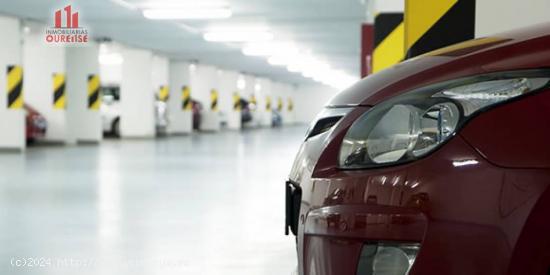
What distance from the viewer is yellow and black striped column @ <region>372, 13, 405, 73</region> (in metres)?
5.38

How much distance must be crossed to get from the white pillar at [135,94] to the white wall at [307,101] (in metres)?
27.3

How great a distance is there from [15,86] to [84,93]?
4.00 metres

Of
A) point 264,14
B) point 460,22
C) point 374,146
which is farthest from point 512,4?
point 264,14

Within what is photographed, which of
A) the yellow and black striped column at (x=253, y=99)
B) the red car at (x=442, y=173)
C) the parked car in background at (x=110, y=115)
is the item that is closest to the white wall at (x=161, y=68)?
the parked car in background at (x=110, y=115)

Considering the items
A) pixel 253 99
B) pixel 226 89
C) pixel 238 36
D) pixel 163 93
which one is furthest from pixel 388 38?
pixel 253 99

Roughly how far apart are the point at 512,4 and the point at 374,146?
4.68 feet

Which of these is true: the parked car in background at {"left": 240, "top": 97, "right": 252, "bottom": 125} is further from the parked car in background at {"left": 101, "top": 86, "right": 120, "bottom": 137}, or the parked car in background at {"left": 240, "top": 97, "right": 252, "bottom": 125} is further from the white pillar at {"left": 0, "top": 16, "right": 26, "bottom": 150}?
the white pillar at {"left": 0, "top": 16, "right": 26, "bottom": 150}

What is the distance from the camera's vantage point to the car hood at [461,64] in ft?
4.85

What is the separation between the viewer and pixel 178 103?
941 inches

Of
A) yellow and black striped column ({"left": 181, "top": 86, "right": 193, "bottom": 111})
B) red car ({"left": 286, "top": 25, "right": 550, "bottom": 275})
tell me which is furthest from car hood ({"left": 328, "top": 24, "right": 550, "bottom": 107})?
yellow and black striped column ({"left": 181, "top": 86, "right": 193, "bottom": 111})

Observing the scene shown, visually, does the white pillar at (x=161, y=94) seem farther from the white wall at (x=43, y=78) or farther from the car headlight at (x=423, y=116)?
the car headlight at (x=423, y=116)

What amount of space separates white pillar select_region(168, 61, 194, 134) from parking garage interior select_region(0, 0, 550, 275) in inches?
2.0

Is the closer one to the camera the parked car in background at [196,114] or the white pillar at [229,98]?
the parked car in background at [196,114]

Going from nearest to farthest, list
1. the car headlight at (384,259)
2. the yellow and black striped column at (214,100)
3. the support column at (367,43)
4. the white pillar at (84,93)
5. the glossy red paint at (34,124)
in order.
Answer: the car headlight at (384,259), the support column at (367,43), the glossy red paint at (34,124), the white pillar at (84,93), the yellow and black striped column at (214,100)
